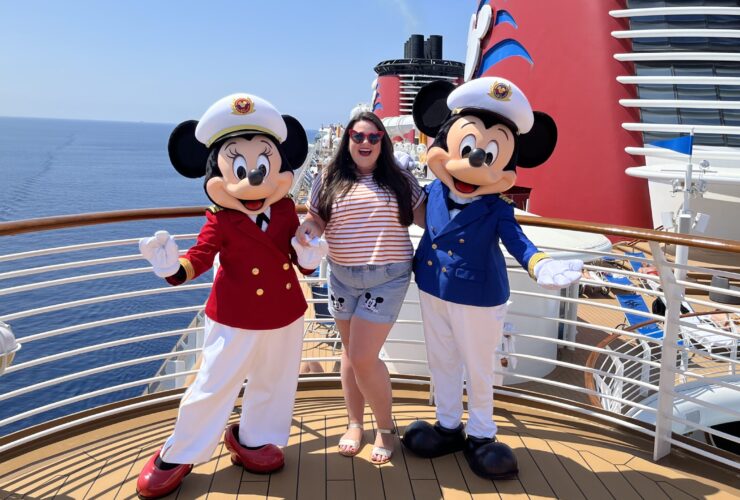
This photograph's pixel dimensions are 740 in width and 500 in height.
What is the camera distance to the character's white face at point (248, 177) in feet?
7.06

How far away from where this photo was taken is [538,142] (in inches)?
98.8

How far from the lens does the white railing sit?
2.43 meters

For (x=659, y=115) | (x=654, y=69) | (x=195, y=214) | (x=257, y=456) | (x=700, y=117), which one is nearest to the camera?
(x=257, y=456)

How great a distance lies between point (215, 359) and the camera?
2205 millimetres

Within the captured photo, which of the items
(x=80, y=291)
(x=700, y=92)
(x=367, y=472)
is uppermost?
(x=700, y=92)

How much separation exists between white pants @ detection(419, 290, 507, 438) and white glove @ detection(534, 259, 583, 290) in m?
0.27

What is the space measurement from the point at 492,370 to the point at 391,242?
2.19ft

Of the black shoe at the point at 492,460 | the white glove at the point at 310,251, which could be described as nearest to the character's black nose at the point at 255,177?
the white glove at the point at 310,251

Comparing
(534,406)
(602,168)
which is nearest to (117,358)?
(602,168)

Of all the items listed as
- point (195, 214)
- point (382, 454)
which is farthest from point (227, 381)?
point (195, 214)

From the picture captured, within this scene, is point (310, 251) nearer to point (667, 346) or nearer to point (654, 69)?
point (667, 346)

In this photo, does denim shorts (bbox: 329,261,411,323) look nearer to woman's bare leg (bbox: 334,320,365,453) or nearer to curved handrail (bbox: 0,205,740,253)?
woman's bare leg (bbox: 334,320,365,453)

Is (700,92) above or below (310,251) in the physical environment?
above

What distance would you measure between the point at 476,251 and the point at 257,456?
1.19 meters
